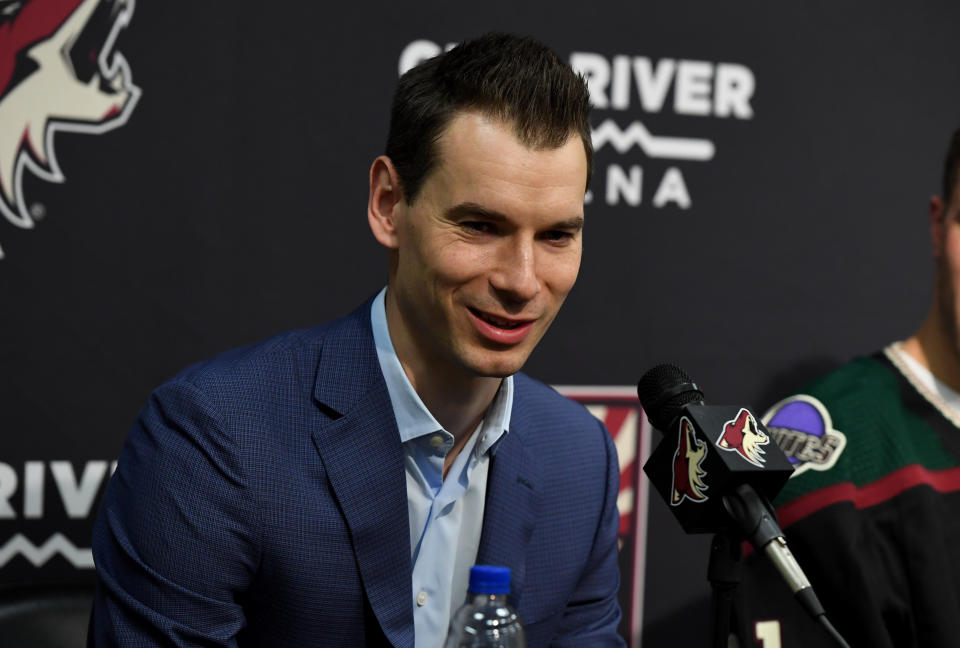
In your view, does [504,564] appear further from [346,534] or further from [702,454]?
[702,454]

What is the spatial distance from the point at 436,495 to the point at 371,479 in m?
0.11

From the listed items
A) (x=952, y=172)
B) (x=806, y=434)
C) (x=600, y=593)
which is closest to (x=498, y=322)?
(x=600, y=593)

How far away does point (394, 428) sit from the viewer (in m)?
1.20

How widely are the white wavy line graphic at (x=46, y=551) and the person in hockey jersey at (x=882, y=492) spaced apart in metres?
1.02

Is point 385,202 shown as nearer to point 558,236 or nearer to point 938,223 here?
point 558,236

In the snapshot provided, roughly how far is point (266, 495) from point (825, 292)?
1260mm

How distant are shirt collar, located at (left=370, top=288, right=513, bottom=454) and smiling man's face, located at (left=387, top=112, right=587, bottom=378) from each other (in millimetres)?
81

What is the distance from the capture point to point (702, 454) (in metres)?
0.86

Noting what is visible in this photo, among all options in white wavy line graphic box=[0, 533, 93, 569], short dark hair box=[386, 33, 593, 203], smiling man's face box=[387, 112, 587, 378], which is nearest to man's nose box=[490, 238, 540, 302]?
smiling man's face box=[387, 112, 587, 378]

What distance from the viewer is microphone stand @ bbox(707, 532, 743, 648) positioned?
2.80 feet

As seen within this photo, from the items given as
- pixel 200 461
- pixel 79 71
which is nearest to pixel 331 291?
pixel 79 71

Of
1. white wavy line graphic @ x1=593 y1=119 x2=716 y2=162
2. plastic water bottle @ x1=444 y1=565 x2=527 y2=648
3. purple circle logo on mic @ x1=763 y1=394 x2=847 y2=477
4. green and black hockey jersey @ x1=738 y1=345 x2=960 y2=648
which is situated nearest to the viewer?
plastic water bottle @ x1=444 y1=565 x2=527 y2=648

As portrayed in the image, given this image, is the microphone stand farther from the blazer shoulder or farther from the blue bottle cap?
the blazer shoulder

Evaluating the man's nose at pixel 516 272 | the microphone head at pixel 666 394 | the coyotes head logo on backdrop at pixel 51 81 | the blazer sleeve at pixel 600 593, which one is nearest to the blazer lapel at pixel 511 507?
the blazer sleeve at pixel 600 593
